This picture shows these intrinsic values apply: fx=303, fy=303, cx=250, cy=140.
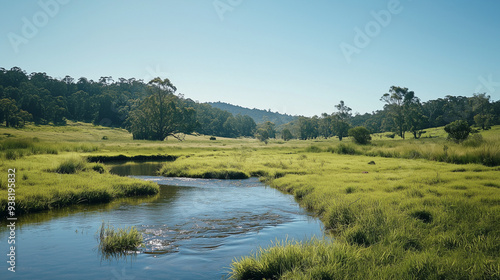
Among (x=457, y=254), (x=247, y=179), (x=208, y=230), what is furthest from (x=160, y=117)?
(x=457, y=254)

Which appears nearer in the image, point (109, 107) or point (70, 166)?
point (70, 166)

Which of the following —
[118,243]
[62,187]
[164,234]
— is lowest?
[164,234]

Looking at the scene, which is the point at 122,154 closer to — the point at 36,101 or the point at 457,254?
the point at 457,254

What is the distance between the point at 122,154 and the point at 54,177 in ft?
90.8

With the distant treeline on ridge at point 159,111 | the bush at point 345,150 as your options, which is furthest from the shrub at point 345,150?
the distant treeline on ridge at point 159,111

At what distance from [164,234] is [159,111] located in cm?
8855

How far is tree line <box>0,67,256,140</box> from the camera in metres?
95.2

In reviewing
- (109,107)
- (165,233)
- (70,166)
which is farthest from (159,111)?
(165,233)

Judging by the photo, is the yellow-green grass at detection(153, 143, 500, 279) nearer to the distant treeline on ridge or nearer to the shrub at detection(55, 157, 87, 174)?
the shrub at detection(55, 157, 87, 174)

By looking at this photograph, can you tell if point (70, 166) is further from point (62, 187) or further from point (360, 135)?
point (360, 135)

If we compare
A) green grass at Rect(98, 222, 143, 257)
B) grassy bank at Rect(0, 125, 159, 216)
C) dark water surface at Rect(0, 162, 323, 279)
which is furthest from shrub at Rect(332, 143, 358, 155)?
green grass at Rect(98, 222, 143, 257)

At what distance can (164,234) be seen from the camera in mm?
11047

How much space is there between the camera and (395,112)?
3957 inches

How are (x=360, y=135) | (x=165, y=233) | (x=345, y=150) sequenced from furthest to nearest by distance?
1. (x=360, y=135)
2. (x=345, y=150)
3. (x=165, y=233)
